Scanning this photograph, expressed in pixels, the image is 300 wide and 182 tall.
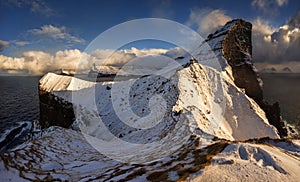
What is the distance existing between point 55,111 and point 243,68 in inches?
1929

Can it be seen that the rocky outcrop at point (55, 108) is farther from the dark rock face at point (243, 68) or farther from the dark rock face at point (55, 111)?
the dark rock face at point (243, 68)

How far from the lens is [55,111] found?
41.5m

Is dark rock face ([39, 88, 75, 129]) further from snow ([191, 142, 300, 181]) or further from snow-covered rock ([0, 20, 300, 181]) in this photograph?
snow ([191, 142, 300, 181])

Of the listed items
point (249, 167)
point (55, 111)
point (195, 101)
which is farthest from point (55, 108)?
point (249, 167)

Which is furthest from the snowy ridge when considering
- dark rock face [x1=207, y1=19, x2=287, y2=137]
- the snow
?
the snow

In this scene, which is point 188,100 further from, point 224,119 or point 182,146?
point 182,146

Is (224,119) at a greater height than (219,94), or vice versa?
(219,94)

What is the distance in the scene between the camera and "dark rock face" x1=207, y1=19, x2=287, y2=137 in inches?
2005

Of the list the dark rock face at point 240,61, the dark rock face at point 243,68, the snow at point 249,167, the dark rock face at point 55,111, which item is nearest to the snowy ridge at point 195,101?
the dark rock face at point 55,111

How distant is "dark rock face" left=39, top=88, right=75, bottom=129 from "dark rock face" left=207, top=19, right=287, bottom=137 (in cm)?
4067

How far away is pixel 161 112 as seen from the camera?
2400 centimetres

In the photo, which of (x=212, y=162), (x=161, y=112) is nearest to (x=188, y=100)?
(x=161, y=112)

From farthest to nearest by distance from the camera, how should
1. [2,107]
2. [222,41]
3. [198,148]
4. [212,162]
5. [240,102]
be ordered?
[2,107]
[222,41]
[240,102]
[198,148]
[212,162]

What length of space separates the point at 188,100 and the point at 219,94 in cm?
1314
